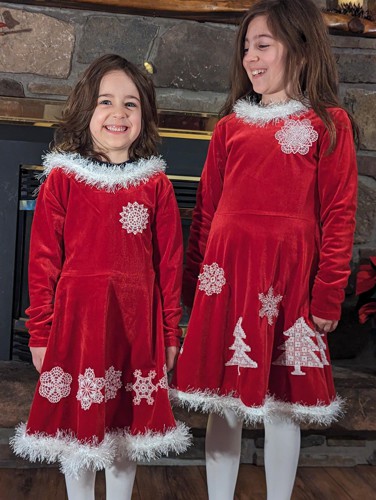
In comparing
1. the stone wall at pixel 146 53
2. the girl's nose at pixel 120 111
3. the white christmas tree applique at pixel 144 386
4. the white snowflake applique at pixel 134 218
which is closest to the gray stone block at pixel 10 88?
the stone wall at pixel 146 53

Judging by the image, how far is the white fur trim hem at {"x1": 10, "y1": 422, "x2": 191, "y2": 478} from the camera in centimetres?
142

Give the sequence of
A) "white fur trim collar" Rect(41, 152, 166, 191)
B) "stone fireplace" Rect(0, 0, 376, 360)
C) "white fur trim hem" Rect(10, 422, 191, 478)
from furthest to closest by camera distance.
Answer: "stone fireplace" Rect(0, 0, 376, 360), "white fur trim collar" Rect(41, 152, 166, 191), "white fur trim hem" Rect(10, 422, 191, 478)

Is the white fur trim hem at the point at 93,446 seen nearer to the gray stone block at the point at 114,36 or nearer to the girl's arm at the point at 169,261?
the girl's arm at the point at 169,261

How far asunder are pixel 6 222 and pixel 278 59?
3.40 ft

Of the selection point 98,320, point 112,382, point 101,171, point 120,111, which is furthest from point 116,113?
point 112,382

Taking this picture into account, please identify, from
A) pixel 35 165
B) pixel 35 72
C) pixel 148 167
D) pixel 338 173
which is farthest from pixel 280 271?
pixel 35 72

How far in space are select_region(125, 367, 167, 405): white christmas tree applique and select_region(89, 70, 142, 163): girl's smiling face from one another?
0.48 meters

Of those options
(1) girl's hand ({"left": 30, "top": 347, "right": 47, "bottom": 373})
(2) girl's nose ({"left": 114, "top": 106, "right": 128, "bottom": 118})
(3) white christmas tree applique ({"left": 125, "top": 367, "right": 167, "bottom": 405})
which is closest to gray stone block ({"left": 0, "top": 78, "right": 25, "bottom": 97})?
(2) girl's nose ({"left": 114, "top": 106, "right": 128, "bottom": 118})

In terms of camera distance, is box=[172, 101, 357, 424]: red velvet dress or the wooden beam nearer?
box=[172, 101, 357, 424]: red velvet dress

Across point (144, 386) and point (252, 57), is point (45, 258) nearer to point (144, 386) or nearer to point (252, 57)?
point (144, 386)

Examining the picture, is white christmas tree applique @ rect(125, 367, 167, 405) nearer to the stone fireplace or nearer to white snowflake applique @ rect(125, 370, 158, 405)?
white snowflake applique @ rect(125, 370, 158, 405)

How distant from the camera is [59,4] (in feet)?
7.43

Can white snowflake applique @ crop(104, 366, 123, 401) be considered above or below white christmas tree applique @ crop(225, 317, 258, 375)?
below

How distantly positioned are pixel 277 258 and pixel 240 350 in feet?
0.73
